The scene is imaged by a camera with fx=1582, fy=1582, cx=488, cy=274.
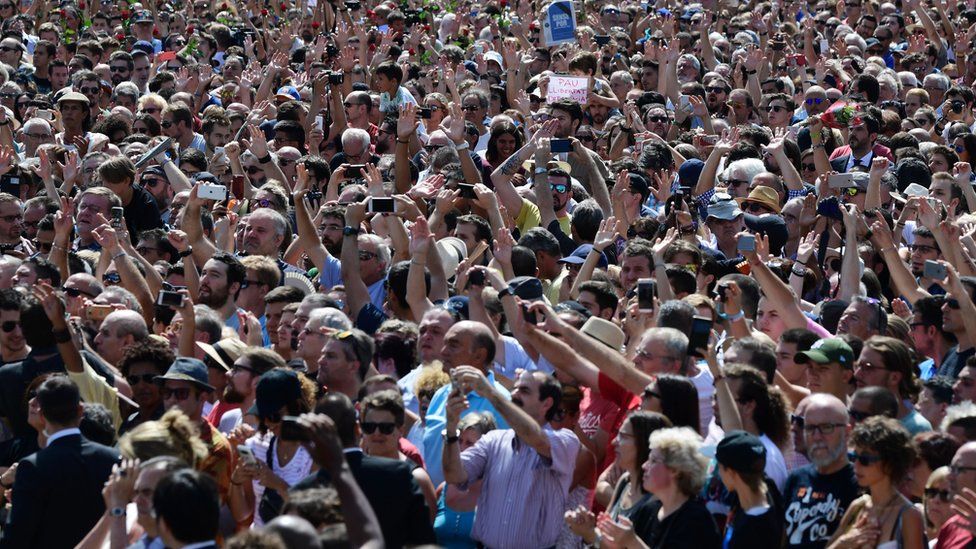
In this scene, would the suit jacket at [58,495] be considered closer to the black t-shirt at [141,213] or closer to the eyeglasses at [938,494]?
the eyeglasses at [938,494]

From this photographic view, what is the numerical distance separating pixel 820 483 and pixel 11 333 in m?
4.09

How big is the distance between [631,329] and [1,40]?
37.0 ft

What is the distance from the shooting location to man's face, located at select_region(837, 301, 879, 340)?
793 centimetres

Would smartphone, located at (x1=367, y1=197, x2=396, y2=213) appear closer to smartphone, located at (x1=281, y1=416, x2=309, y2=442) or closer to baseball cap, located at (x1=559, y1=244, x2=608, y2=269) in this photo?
baseball cap, located at (x1=559, y1=244, x2=608, y2=269)

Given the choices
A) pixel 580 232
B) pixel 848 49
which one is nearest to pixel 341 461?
pixel 580 232

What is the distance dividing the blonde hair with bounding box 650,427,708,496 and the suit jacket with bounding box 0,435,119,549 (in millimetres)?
2246

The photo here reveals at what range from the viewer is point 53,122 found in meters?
13.6

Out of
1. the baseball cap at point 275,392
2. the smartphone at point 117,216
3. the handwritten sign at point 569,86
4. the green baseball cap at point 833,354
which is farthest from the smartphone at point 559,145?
the baseball cap at point 275,392

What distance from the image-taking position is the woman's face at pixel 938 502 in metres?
5.73

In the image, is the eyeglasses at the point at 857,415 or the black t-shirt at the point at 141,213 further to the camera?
the black t-shirt at the point at 141,213

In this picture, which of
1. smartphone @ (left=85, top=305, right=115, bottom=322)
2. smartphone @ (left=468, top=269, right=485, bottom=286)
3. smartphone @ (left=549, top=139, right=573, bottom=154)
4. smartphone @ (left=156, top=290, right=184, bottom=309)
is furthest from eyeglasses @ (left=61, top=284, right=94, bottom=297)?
smartphone @ (left=549, top=139, right=573, bottom=154)

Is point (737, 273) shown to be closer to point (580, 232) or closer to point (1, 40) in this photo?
point (580, 232)

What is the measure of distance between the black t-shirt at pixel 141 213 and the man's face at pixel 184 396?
13.9 ft

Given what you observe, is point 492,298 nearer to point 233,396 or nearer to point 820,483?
point 233,396
